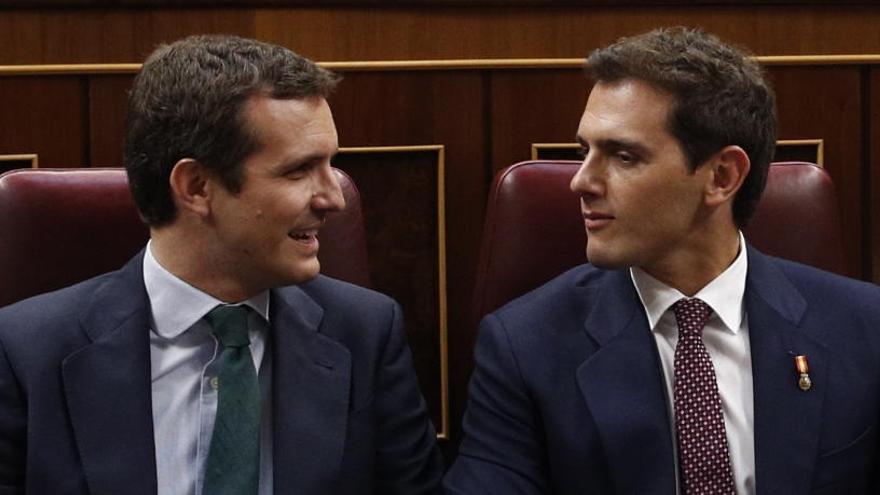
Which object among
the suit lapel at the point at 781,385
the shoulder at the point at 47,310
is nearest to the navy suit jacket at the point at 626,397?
the suit lapel at the point at 781,385

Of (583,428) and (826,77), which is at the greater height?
(826,77)

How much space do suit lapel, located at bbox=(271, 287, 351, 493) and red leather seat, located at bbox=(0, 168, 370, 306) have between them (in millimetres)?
113

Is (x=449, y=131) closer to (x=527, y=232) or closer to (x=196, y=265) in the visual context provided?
(x=527, y=232)

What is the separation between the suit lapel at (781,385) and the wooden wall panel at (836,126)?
1.21ft

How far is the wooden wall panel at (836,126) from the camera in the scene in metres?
1.15


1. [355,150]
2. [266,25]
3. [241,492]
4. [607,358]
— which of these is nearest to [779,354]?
[607,358]

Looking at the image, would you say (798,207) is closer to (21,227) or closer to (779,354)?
(779,354)

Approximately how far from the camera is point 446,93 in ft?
3.63

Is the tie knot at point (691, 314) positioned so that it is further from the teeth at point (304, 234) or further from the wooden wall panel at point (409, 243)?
the wooden wall panel at point (409, 243)

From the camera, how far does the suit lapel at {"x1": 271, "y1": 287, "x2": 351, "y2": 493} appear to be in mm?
740

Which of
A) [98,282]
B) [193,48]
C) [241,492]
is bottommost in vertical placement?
[241,492]

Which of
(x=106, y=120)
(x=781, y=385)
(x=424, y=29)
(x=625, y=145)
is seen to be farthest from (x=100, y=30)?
(x=781, y=385)

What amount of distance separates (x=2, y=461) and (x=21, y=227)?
155 mm

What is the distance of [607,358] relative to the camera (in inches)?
30.6
